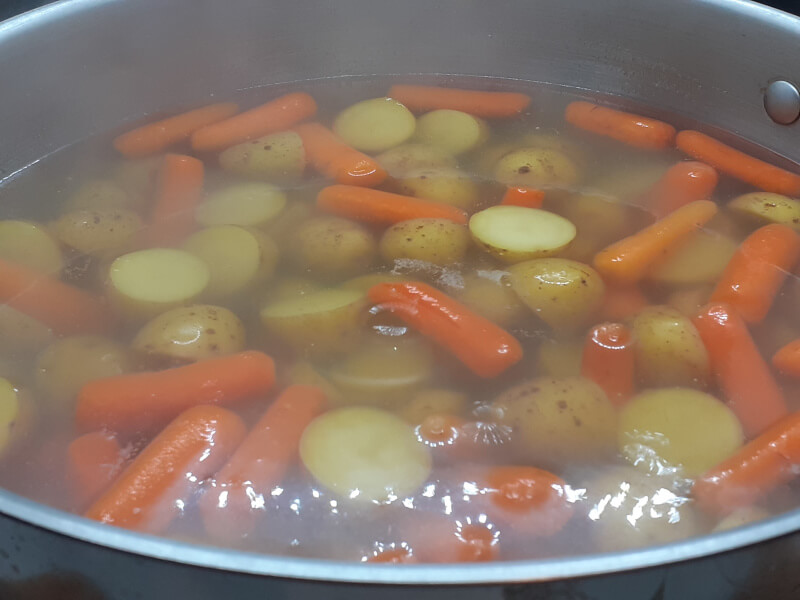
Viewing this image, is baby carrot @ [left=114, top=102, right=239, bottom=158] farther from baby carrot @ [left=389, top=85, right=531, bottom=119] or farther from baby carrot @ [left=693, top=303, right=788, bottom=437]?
baby carrot @ [left=693, top=303, right=788, bottom=437]

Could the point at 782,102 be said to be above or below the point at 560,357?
above

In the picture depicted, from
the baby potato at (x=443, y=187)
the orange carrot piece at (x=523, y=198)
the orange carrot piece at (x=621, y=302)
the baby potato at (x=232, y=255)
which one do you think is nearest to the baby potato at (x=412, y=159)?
the baby potato at (x=443, y=187)

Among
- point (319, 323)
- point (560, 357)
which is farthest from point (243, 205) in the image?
point (560, 357)

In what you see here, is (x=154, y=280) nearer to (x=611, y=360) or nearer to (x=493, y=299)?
(x=493, y=299)

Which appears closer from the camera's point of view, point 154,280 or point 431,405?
point 431,405

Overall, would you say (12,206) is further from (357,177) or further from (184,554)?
(184,554)

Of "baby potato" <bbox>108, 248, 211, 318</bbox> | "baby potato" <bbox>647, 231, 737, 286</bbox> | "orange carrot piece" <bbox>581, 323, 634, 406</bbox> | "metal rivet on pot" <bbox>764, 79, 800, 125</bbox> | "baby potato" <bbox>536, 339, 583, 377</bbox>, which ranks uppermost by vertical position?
"metal rivet on pot" <bbox>764, 79, 800, 125</bbox>

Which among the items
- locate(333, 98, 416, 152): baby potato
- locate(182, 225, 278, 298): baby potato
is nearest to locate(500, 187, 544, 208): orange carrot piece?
locate(333, 98, 416, 152): baby potato
